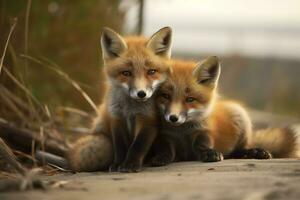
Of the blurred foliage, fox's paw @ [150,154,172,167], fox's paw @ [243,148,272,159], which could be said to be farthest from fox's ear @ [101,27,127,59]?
the blurred foliage

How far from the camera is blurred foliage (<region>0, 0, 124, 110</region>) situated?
7379 millimetres

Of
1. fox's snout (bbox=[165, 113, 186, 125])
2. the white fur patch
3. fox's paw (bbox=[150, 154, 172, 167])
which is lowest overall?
fox's paw (bbox=[150, 154, 172, 167])

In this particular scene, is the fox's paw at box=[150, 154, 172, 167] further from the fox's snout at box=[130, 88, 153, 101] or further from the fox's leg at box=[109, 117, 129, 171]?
the fox's snout at box=[130, 88, 153, 101]

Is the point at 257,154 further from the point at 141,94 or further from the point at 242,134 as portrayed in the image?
the point at 141,94

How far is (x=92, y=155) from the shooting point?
5.16 m

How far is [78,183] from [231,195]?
40.6 inches

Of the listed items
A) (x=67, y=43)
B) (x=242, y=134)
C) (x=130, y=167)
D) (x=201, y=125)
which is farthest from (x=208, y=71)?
(x=67, y=43)

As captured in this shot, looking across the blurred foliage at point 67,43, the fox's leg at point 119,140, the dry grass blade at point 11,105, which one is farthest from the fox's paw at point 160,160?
the blurred foliage at point 67,43

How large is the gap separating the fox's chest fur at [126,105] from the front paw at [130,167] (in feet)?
1.39

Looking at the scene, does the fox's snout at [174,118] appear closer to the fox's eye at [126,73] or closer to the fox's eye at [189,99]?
the fox's eye at [189,99]

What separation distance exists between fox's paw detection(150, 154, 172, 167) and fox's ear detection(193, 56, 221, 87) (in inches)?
25.5

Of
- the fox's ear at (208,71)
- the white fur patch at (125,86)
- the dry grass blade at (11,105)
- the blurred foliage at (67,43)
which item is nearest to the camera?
the white fur patch at (125,86)

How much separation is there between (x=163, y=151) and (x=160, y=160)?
147 millimetres

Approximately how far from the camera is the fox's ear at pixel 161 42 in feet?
17.0
